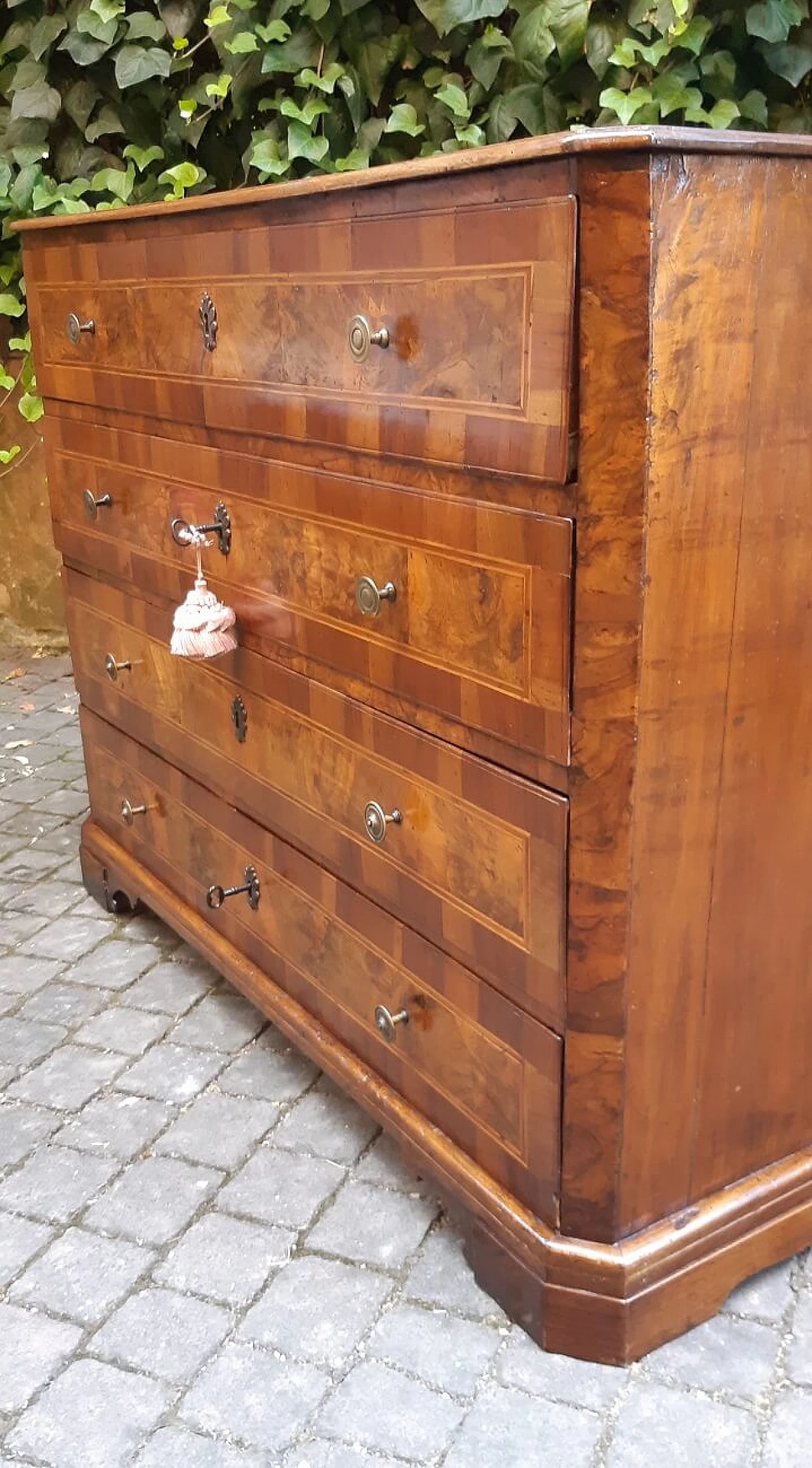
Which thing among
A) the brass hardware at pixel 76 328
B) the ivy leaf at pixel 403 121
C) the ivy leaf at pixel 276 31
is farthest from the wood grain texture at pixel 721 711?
the ivy leaf at pixel 276 31

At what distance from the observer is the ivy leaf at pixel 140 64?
3.20m

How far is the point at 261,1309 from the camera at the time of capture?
156 centimetres

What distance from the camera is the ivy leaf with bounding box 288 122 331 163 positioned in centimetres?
293

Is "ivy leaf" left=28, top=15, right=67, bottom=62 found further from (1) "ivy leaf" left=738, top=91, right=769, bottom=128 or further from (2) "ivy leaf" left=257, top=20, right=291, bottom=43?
(1) "ivy leaf" left=738, top=91, right=769, bottom=128

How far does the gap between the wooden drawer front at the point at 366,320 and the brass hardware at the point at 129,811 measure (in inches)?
30.0

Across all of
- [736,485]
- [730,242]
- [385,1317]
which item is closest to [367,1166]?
[385,1317]

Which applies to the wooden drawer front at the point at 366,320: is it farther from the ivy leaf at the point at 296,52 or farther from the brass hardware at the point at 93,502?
the ivy leaf at the point at 296,52

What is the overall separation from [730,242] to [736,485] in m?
0.23

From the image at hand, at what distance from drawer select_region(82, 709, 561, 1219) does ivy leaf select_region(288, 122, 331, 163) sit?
5.00ft

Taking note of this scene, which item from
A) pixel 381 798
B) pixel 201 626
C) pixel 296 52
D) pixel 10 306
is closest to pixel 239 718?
pixel 201 626

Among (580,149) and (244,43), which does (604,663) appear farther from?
(244,43)

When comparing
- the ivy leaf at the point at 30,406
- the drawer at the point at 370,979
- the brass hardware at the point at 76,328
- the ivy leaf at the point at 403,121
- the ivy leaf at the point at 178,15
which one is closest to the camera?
the drawer at the point at 370,979

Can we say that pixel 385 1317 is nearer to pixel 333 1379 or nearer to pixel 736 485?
pixel 333 1379

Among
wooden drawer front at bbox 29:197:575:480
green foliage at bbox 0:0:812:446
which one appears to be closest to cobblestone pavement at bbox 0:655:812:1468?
wooden drawer front at bbox 29:197:575:480
